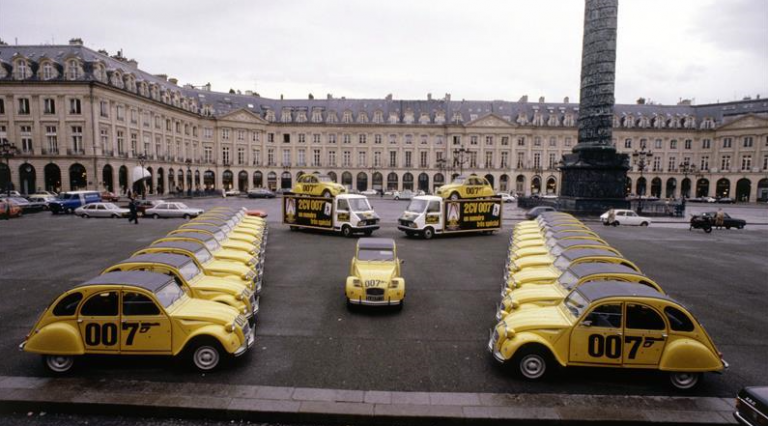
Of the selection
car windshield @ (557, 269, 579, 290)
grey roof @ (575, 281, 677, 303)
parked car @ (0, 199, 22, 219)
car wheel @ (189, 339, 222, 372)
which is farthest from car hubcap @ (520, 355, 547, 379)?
parked car @ (0, 199, 22, 219)

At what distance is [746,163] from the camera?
241ft

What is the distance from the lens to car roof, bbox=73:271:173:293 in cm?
788

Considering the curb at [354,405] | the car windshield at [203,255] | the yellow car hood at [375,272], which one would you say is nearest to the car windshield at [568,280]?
the curb at [354,405]

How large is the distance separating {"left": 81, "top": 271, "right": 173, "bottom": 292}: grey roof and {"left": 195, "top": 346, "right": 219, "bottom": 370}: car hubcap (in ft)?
4.71

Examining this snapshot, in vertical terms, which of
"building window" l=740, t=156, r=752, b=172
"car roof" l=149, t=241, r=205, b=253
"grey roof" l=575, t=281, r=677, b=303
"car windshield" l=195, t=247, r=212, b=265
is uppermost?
"building window" l=740, t=156, r=752, b=172

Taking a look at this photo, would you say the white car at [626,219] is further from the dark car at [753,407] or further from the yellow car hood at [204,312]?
the yellow car hood at [204,312]

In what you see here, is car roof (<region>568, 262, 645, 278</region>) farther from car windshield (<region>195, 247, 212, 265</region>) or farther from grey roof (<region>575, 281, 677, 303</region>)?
car windshield (<region>195, 247, 212, 265</region>)

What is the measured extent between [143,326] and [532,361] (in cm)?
712

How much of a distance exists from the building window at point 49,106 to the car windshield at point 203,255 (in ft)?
182

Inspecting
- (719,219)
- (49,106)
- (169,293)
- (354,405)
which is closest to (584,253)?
(354,405)

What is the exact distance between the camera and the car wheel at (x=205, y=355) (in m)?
7.94

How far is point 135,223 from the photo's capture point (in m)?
30.5

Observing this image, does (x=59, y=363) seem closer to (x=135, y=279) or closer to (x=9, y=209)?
(x=135, y=279)

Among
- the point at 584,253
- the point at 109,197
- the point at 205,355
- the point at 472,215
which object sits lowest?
the point at 205,355
